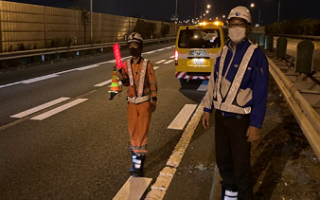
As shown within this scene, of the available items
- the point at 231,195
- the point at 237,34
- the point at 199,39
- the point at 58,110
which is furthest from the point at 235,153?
the point at 199,39

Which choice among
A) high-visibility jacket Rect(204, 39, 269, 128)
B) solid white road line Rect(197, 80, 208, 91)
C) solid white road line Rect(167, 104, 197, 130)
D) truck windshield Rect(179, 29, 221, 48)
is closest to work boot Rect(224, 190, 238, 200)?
high-visibility jacket Rect(204, 39, 269, 128)

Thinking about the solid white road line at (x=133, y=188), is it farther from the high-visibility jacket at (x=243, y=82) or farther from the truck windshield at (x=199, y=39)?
the truck windshield at (x=199, y=39)

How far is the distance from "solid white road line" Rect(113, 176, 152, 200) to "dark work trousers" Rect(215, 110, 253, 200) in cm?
111

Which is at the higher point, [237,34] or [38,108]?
[237,34]

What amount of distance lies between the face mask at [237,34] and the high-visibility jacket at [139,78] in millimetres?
1647

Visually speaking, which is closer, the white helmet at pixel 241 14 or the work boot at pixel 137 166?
the white helmet at pixel 241 14

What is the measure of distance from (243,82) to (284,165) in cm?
196

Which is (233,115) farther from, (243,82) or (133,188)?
(133,188)

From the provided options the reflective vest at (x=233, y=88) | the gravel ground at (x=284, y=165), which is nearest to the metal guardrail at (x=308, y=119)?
the gravel ground at (x=284, y=165)

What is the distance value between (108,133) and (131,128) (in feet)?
Answer: 6.36

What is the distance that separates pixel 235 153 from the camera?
3.19 metres

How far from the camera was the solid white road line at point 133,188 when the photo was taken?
155 inches

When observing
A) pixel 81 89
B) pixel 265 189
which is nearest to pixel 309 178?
pixel 265 189

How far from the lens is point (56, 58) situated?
20.4 meters
